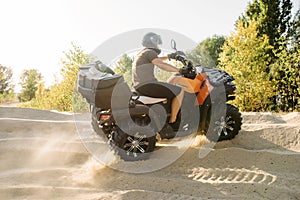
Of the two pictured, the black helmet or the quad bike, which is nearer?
the quad bike

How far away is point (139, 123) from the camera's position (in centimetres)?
454

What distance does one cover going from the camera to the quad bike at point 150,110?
4.31 meters

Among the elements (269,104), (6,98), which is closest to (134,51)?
(269,104)

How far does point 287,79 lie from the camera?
599 inches

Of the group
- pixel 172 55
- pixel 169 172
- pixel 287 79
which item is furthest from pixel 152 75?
pixel 287 79

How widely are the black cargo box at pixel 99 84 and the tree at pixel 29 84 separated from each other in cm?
2795

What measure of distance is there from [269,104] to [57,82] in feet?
35.3

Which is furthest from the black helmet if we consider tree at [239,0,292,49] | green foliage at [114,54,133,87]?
tree at [239,0,292,49]

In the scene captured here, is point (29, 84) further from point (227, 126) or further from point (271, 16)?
point (227, 126)

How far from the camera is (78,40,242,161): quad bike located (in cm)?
431

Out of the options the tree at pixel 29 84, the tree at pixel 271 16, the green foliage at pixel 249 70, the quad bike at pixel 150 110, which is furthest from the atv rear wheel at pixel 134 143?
the tree at pixel 29 84

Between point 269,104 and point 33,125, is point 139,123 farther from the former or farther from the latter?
point 269,104

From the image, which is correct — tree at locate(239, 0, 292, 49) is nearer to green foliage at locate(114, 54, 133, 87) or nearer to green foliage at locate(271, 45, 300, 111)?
green foliage at locate(271, 45, 300, 111)

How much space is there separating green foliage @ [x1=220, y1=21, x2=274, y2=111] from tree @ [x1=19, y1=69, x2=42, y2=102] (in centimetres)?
2119
